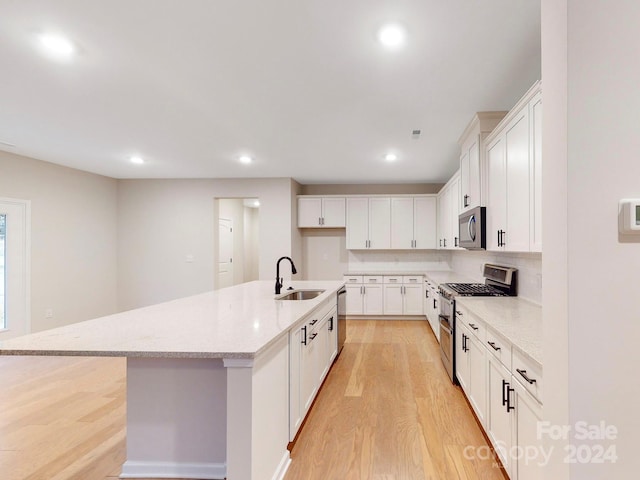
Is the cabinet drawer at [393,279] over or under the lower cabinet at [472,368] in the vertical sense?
over

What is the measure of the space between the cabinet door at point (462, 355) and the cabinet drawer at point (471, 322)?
6 cm

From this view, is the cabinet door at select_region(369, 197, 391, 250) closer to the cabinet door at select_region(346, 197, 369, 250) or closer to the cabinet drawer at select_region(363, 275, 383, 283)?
the cabinet door at select_region(346, 197, 369, 250)

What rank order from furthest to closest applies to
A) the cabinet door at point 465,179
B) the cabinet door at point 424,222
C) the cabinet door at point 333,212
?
the cabinet door at point 333,212 < the cabinet door at point 424,222 < the cabinet door at point 465,179

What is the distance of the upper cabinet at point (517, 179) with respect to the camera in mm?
2068

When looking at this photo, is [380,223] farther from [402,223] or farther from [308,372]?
[308,372]

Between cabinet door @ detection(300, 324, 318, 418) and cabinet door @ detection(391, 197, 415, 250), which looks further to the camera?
cabinet door @ detection(391, 197, 415, 250)

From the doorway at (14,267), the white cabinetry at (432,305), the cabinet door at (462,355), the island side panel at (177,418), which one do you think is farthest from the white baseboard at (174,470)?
the doorway at (14,267)

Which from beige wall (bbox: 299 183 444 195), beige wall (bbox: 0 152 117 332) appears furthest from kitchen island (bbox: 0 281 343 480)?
beige wall (bbox: 299 183 444 195)

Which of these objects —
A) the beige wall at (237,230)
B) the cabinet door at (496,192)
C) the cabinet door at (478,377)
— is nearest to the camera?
the cabinet door at (478,377)

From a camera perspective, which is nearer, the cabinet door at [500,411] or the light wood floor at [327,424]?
the cabinet door at [500,411]

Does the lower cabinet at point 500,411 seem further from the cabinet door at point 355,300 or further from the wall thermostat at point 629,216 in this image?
the cabinet door at point 355,300

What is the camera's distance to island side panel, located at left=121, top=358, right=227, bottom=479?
185 cm

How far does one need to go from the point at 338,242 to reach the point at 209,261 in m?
2.52

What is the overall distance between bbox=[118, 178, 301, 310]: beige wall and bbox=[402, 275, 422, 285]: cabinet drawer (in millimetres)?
2084
